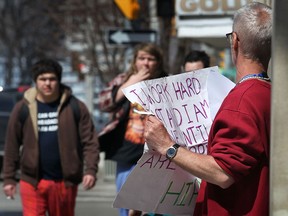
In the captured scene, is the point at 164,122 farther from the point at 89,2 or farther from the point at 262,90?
the point at 89,2

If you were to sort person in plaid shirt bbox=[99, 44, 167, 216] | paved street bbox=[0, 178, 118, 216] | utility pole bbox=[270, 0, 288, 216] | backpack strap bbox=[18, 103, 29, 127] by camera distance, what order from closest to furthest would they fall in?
1. utility pole bbox=[270, 0, 288, 216]
2. backpack strap bbox=[18, 103, 29, 127]
3. person in plaid shirt bbox=[99, 44, 167, 216]
4. paved street bbox=[0, 178, 118, 216]

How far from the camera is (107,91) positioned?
25.6ft

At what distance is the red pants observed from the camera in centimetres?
685

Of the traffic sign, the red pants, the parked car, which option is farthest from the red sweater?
the parked car

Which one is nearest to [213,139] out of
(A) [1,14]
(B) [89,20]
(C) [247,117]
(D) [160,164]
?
(C) [247,117]

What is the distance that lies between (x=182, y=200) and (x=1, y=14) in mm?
39108

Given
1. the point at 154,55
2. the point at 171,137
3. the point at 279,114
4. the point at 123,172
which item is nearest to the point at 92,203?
the point at 123,172

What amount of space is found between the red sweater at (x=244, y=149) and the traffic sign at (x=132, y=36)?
415 inches

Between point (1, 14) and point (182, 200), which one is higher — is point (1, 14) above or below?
below

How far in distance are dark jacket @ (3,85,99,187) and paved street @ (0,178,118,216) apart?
15.3 feet

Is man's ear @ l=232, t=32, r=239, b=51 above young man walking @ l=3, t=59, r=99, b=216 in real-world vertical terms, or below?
above

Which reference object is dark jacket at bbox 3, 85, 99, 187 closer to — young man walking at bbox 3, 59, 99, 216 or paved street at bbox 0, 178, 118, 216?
young man walking at bbox 3, 59, 99, 216

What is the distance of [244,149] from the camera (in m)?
3.55

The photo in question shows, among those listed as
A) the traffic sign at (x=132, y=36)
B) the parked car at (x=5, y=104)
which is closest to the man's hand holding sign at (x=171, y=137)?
the traffic sign at (x=132, y=36)
